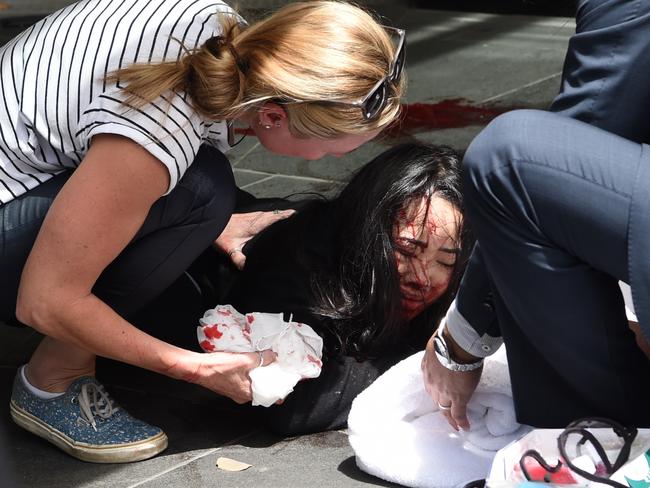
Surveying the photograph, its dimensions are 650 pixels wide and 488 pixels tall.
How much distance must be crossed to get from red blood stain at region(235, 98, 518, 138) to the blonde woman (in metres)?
1.88

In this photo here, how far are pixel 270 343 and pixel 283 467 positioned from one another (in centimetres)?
26

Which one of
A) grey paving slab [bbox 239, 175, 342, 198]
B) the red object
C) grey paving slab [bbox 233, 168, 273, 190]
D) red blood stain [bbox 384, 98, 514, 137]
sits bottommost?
grey paving slab [bbox 233, 168, 273, 190]

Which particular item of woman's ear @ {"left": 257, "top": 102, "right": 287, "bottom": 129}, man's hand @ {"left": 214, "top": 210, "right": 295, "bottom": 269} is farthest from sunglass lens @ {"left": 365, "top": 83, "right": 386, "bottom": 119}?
man's hand @ {"left": 214, "top": 210, "right": 295, "bottom": 269}

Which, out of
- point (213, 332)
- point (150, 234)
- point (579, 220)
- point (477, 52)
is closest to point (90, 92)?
point (150, 234)

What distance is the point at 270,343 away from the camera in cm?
238

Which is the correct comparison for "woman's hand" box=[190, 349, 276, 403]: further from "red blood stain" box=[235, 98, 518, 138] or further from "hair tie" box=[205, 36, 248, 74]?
"red blood stain" box=[235, 98, 518, 138]

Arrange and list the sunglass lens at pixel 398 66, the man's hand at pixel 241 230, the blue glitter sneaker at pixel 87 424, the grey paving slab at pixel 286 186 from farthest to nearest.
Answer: the grey paving slab at pixel 286 186 → the man's hand at pixel 241 230 → the blue glitter sneaker at pixel 87 424 → the sunglass lens at pixel 398 66

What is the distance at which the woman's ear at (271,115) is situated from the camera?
85.2 inches

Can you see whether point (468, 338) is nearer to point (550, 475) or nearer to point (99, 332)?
point (550, 475)

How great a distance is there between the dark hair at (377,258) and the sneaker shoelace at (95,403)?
0.51 m

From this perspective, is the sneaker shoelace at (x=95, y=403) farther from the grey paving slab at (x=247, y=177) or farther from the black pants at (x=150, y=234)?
the grey paving slab at (x=247, y=177)

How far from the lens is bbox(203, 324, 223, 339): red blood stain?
240cm

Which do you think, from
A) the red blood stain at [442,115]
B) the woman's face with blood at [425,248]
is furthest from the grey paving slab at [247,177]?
the woman's face with blood at [425,248]

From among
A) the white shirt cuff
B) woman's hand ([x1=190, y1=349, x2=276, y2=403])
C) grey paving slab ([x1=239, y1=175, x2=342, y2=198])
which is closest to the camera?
the white shirt cuff
